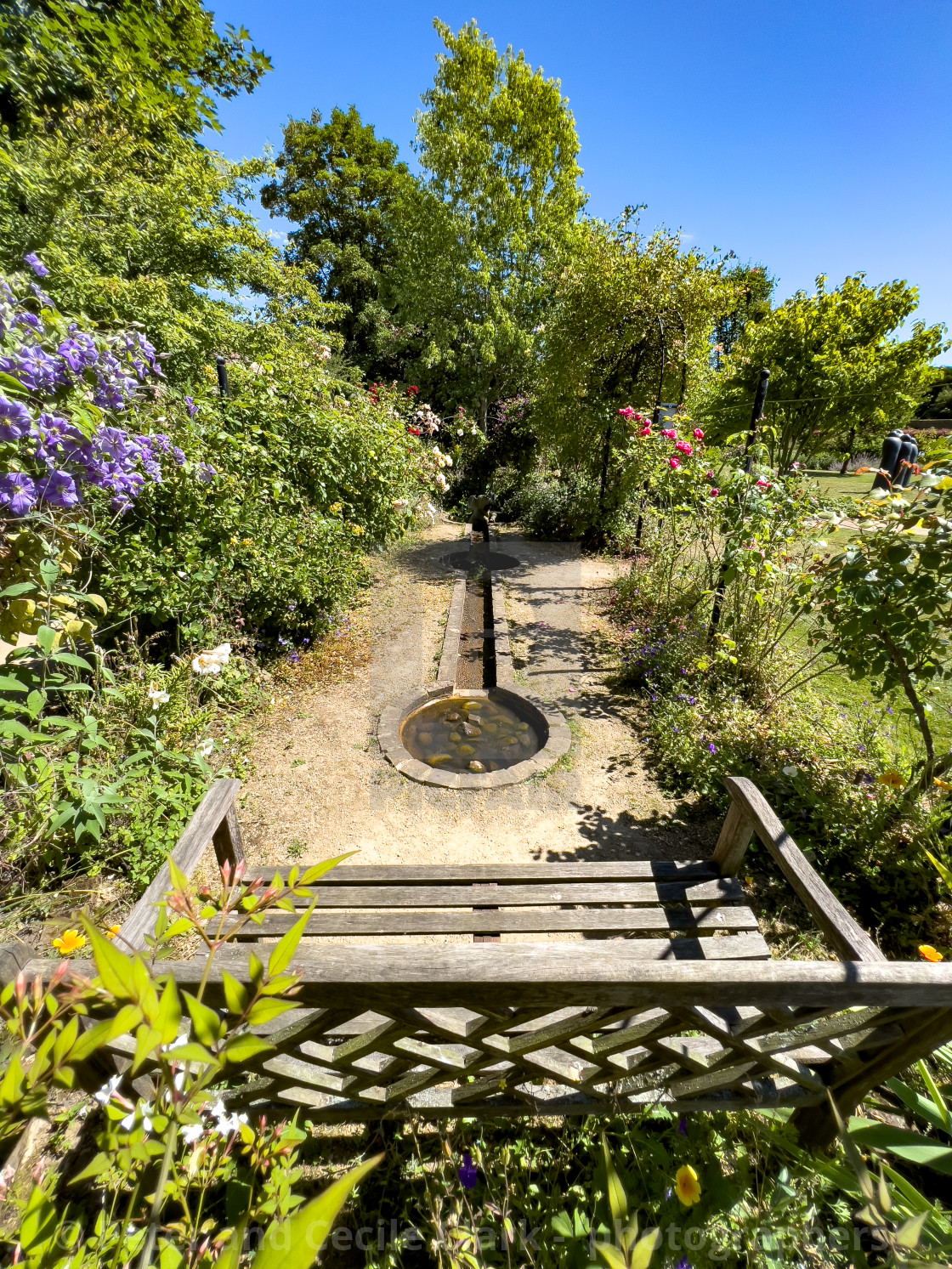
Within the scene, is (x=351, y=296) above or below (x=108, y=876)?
above

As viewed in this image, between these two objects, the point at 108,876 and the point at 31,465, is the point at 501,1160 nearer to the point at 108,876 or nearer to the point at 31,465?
the point at 108,876

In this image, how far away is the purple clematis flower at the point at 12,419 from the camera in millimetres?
1745

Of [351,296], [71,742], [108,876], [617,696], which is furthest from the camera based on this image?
[351,296]

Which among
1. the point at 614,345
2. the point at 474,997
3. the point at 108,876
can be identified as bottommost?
the point at 108,876

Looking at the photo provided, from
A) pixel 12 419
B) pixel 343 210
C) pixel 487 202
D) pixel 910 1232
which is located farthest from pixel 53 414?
pixel 343 210

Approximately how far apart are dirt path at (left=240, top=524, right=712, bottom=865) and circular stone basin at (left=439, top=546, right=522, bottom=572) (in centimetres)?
259

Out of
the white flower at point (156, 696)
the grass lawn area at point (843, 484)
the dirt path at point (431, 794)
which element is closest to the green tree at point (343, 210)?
the grass lawn area at point (843, 484)

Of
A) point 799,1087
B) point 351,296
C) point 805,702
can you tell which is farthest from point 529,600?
point 351,296

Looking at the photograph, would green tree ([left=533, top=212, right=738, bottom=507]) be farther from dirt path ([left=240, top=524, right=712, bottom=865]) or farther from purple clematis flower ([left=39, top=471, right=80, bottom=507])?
purple clematis flower ([left=39, top=471, right=80, bottom=507])

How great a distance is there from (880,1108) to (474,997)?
1559 millimetres

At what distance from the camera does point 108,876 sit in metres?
2.46

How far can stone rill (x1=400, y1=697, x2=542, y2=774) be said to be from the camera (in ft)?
12.6

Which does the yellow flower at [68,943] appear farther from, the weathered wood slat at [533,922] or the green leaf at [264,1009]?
the green leaf at [264,1009]

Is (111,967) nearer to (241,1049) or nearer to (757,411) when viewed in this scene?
(241,1049)
